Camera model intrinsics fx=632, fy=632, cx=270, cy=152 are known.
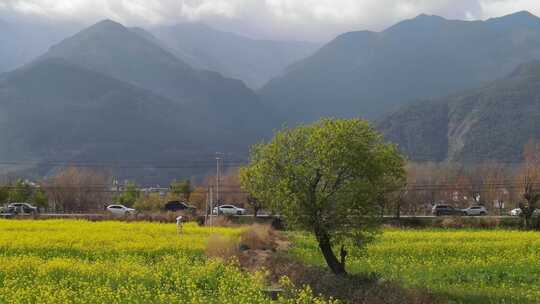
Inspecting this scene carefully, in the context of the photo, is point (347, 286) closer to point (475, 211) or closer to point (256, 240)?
point (256, 240)

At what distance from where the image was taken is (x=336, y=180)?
2400 centimetres

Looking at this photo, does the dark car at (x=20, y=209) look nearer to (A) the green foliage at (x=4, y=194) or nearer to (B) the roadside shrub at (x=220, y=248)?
(A) the green foliage at (x=4, y=194)

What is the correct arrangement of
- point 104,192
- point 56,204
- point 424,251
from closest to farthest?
point 424,251
point 56,204
point 104,192

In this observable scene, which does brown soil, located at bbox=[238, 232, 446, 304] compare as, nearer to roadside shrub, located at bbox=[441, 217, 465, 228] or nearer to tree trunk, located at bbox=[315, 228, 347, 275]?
tree trunk, located at bbox=[315, 228, 347, 275]

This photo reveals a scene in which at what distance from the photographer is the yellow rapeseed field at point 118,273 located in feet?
62.3

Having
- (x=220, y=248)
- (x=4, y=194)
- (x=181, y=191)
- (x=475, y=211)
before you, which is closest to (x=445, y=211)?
(x=475, y=211)

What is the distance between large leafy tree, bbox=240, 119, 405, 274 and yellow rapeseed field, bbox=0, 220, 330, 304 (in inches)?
132

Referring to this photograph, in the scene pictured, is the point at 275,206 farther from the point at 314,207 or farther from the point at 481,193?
the point at 481,193

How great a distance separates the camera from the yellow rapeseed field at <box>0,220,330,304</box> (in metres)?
19.0

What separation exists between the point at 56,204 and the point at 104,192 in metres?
18.5

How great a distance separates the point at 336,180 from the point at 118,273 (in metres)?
8.85

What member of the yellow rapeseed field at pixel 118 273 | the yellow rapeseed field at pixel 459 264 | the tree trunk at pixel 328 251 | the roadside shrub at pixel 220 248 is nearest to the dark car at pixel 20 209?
the yellow rapeseed field at pixel 118 273

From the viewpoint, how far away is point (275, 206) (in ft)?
80.5

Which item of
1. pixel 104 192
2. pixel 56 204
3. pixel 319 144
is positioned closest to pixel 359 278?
pixel 319 144
